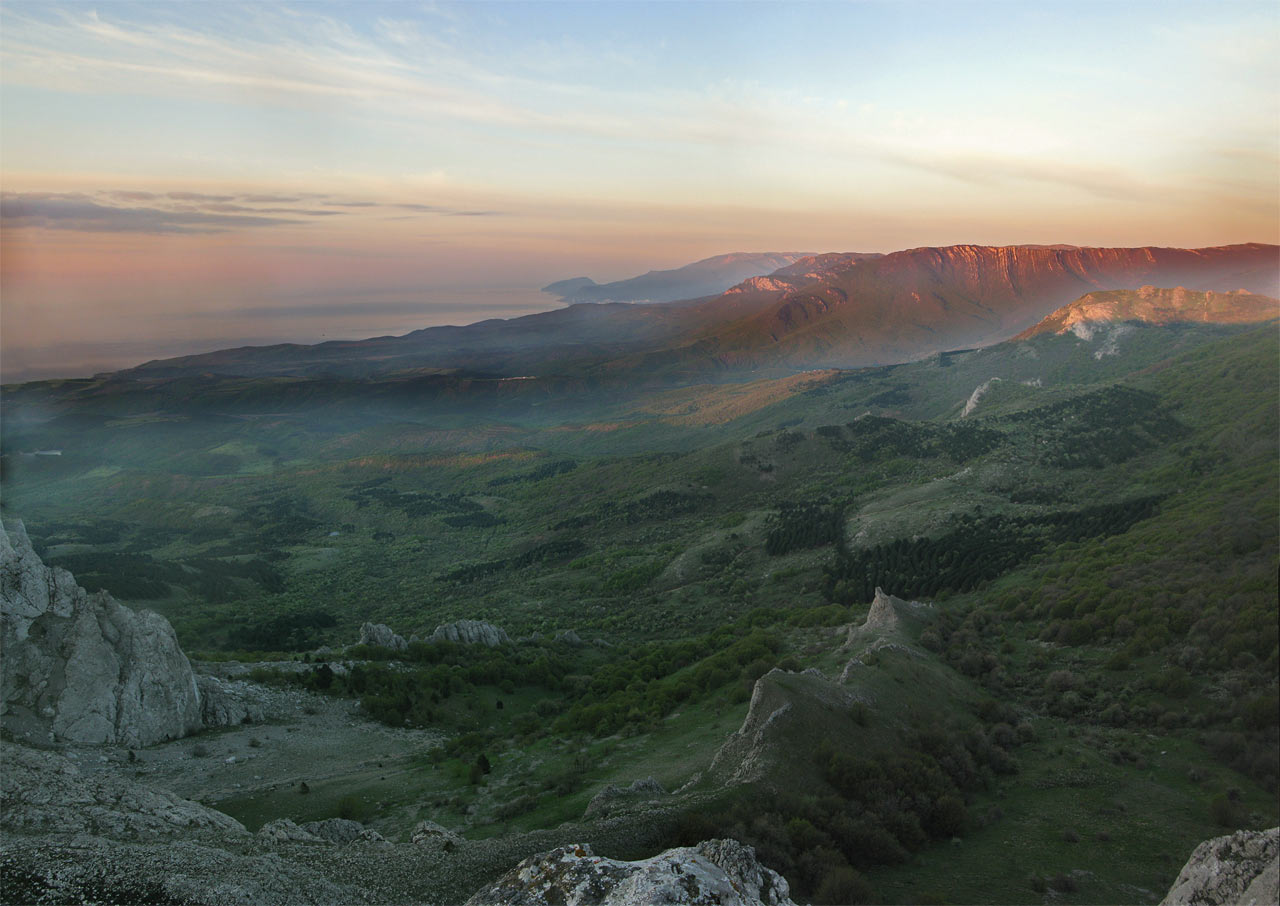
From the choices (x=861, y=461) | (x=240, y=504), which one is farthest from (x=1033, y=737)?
(x=240, y=504)

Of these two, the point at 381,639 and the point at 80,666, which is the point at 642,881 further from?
the point at 381,639

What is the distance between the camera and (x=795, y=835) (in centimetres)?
1538

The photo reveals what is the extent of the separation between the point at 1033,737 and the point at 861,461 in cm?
6651

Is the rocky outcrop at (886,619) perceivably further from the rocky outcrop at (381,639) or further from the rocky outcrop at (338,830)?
the rocky outcrop at (381,639)

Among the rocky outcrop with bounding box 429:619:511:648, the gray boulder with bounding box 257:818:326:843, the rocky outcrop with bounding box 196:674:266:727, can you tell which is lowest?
the rocky outcrop with bounding box 429:619:511:648

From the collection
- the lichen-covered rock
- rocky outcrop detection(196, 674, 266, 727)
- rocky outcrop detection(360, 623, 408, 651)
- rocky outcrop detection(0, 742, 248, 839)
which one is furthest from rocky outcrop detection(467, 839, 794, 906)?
rocky outcrop detection(360, 623, 408, 651)

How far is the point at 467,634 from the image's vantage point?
45.5m

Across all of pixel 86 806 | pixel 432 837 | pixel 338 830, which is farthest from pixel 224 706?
pixel 432 837

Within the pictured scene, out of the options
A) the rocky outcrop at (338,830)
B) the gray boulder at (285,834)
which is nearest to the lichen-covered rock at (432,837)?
the rocky outcrop at (338,830)

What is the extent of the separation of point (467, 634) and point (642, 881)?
37.6 metres

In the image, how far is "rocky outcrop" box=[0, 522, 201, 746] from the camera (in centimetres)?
2416

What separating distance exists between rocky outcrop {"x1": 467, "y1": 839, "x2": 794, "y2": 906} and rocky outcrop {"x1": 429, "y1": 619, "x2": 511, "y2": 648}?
112 ft

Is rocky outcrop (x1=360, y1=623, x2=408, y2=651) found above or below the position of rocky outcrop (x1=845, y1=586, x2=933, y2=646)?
below

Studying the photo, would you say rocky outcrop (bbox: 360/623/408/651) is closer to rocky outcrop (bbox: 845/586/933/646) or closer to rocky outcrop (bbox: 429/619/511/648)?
rocky outcrop (bbox: 429/619/511/648)
